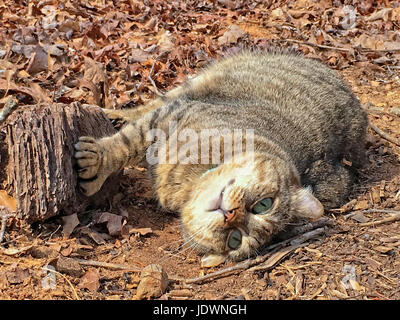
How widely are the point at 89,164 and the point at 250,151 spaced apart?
4.12 ft

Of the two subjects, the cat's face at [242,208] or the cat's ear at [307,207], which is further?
the cat's ear at [307,207]

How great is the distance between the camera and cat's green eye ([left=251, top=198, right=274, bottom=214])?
12.2 feet

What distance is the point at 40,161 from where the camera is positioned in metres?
3.45

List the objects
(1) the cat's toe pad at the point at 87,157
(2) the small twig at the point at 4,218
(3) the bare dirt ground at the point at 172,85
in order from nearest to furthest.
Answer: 1. (3) the bare dirt ground at the point at 172,85
2. (2) the small twig at the point at 4,218
3. (1) the cat's toe pad at the point at 87,157

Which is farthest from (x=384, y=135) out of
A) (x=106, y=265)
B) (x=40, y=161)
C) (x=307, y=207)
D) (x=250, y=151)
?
(x=40, y=161)

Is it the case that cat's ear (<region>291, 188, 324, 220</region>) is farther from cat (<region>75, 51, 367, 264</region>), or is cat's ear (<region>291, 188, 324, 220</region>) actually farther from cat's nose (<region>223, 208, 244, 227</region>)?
cat's nose (<region>223, 208, 244, 227</region>)

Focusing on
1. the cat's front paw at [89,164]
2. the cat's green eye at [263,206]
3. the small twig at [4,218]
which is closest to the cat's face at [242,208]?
the cat's green eye at [263,206]

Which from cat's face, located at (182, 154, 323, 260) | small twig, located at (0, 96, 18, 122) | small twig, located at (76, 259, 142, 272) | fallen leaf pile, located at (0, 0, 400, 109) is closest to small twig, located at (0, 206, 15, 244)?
small twig, located at (76, 259, 142, 272)

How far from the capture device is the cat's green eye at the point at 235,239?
12.1 ft

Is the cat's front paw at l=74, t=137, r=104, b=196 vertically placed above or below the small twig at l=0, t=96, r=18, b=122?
below

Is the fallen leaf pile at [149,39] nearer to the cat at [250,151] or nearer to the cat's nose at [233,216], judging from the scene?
the cat at [250,151]

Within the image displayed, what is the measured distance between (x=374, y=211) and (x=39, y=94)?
334cm

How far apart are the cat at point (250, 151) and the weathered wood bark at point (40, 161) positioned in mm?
185

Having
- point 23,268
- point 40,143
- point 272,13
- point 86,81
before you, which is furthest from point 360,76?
point 23,268
